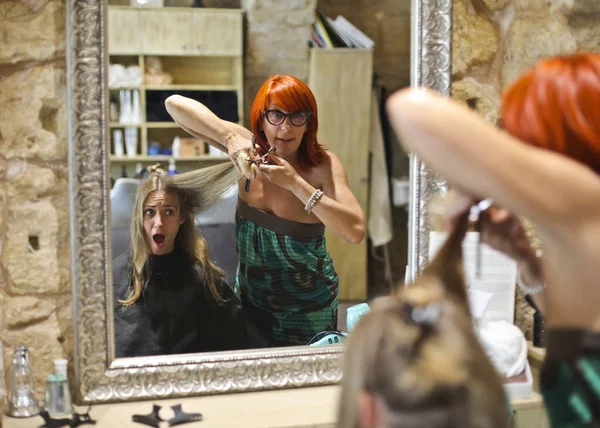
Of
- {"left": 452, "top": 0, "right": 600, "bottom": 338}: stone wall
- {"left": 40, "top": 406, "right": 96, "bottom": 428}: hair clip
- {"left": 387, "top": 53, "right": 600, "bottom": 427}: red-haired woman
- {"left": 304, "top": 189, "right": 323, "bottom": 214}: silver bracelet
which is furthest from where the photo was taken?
{"left": 452, "top": 0, "right": 600, "bottom": 338}: stone wall

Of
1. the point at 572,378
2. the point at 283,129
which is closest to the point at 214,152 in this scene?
the point at 283,129

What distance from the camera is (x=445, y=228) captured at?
874 millimetres

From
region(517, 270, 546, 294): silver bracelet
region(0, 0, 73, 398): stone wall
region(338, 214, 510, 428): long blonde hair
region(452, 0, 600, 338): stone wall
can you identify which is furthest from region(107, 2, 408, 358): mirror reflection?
region(338, 214, 510, 428): long blonde hair

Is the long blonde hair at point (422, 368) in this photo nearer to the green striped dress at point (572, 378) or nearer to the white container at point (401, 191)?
the green striped dress at point (572, 378)

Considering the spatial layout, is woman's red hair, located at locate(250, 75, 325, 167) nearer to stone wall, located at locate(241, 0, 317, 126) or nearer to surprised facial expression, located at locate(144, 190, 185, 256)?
stone wall, located at locate(241, 0, 317, 126)

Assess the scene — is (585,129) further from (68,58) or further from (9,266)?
(9,266)

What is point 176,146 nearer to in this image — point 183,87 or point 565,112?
point 183,87

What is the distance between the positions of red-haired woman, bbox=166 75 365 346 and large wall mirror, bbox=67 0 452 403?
1.0 inches

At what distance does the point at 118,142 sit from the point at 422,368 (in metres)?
0.85

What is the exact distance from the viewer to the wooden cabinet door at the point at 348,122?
1.42 metres

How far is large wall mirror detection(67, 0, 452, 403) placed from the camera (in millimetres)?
1309

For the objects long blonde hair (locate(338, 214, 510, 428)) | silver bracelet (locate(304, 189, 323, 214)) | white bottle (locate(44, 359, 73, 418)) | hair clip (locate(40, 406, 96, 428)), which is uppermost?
silver bracelet (locate(304, 189, 323, 214))

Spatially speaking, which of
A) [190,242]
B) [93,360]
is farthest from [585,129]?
[93,360]

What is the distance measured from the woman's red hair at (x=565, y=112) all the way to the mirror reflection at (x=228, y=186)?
681 millimetres
